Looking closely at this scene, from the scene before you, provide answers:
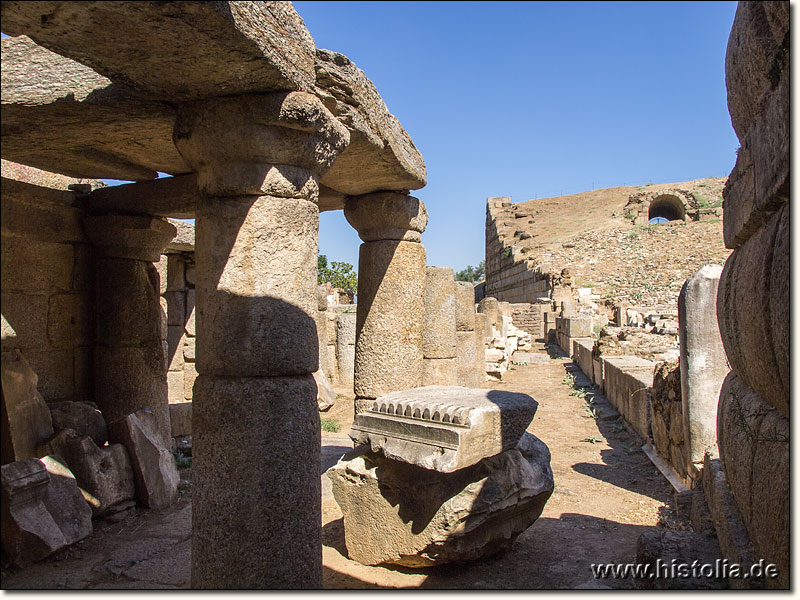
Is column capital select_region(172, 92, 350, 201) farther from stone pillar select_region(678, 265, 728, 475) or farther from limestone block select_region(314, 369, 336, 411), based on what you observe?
limestone block select_region(314, 369, 336, 411)

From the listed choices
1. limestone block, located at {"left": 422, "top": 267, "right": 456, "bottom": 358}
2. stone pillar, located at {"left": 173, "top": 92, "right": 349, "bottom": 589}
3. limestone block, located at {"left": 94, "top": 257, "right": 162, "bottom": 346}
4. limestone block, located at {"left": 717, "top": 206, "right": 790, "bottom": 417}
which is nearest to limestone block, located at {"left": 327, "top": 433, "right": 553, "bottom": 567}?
stone pillar, located at {"left": 173, "top": 92, "right": 349, "bottom": 589}

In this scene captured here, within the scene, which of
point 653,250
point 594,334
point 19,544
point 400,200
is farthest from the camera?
point 653,250

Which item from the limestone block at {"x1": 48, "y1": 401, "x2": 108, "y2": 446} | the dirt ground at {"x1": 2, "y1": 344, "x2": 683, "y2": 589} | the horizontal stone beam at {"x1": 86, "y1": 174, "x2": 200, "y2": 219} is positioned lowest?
the dirt ground at {"x1": 2, "y1": 344, "x2": 683, "y2": 589}

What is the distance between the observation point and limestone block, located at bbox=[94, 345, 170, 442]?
224 inches

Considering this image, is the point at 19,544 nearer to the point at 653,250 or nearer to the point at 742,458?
the point at 742,458

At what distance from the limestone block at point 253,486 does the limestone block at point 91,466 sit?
2.20 meters

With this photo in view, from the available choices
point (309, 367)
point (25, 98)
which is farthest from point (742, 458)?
point (25, 98)

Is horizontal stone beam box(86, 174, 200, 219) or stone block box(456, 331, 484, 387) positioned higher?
horizontal stone beam box(86, 174, 200, 219)

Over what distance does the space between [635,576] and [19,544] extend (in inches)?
144

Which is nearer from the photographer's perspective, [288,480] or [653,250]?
[288,480]

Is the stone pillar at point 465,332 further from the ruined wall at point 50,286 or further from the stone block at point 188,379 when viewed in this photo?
the ruined wall at point 50,286

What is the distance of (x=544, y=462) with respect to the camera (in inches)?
173

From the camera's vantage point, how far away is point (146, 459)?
16.9ft

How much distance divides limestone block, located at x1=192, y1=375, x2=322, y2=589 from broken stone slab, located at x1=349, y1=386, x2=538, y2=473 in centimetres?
99
